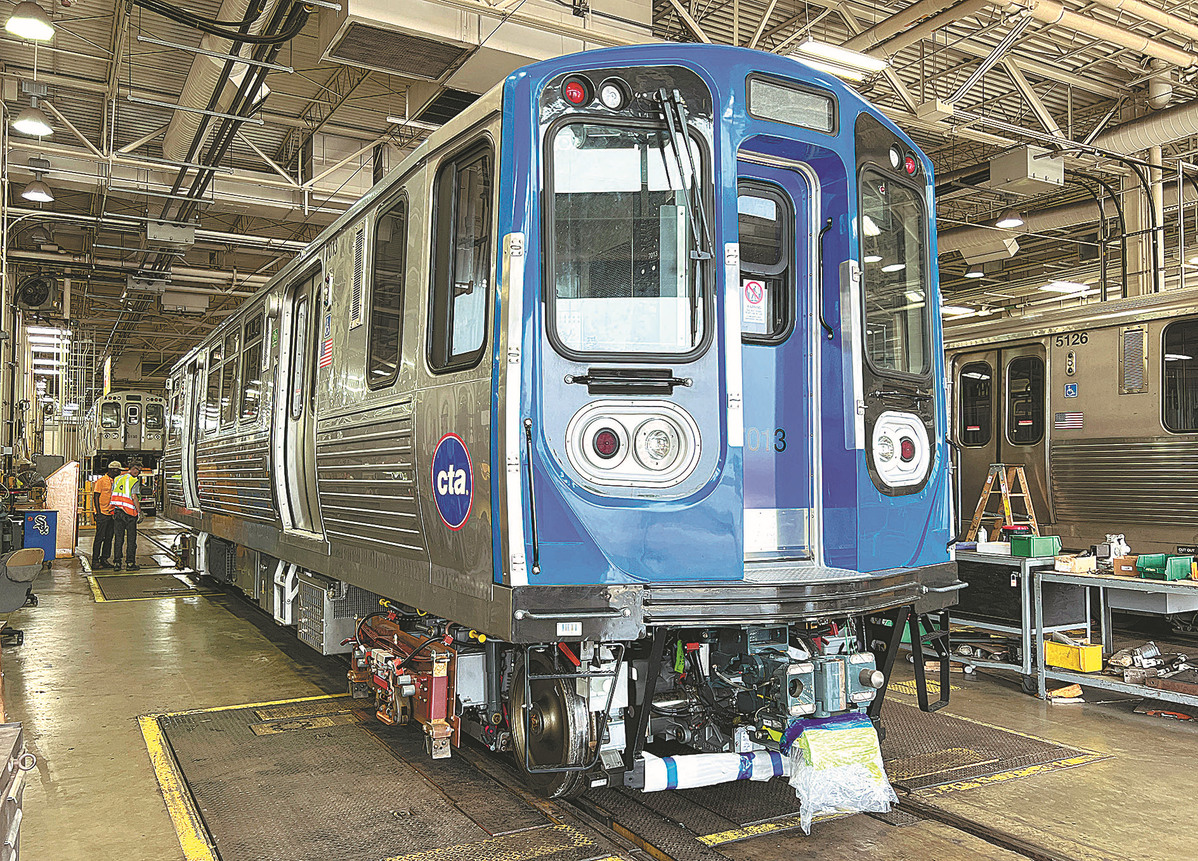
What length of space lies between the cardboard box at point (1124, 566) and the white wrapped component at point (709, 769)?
3.77 m

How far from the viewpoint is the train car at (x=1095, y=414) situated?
8.20 meters

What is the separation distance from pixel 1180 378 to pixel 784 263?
229 inches

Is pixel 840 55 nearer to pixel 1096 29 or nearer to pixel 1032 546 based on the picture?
pixel 1096 29

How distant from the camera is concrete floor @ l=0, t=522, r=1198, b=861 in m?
3.84

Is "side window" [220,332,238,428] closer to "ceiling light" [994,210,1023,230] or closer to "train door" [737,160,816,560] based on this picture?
"train door" [737,160,816,560]

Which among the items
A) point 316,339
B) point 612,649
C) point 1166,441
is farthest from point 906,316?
point 1166,441

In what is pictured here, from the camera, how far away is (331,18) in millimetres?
8172

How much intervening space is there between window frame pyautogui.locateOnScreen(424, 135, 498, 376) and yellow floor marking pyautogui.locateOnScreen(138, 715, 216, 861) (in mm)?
2190

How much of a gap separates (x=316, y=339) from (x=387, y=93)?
7077mm

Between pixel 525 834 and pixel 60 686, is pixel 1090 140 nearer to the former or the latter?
pixel 525 834

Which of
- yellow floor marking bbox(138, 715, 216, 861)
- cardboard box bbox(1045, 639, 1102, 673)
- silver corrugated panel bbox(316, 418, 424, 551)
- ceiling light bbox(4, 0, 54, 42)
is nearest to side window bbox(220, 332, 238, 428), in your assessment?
ceiling light bbox(4, 0, 54, 42)

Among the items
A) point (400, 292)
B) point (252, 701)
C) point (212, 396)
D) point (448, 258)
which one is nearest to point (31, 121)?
point (212, 396)

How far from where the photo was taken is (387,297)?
4793mm

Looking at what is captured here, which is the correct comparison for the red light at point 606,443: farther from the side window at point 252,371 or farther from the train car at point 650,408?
the side window at point 252,371
